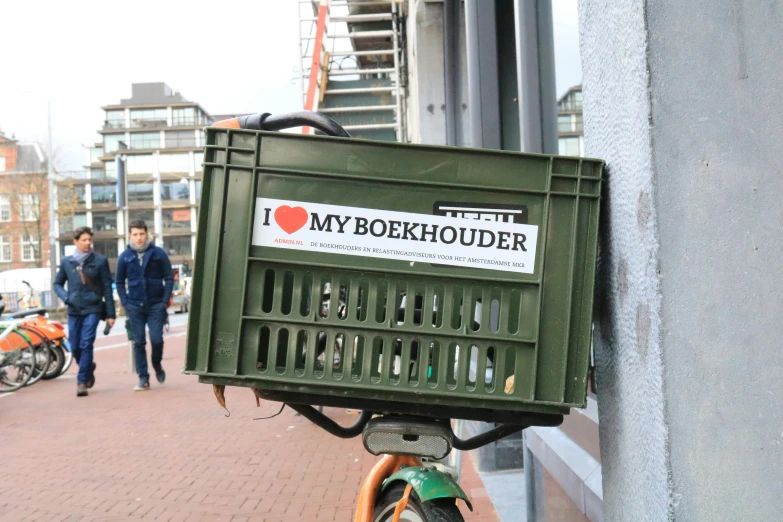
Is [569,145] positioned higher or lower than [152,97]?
lower

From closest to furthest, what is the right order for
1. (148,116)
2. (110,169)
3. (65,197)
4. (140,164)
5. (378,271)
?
1. (378,271)
2. (65,197)
3. (140,164)
4. (110,169)
5. (148,116)

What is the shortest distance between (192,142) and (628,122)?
358 ft

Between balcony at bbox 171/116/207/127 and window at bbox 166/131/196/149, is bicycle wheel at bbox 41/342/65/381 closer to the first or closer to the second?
window at bbox 166/131/196/149

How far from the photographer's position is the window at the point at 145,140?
11000 cm

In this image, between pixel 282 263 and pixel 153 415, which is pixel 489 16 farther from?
pixel 153 415

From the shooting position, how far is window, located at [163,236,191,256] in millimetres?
96750

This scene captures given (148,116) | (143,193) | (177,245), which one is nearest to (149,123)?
(148,116)

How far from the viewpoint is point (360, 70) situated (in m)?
12.9

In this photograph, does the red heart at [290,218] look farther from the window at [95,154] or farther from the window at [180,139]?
the window at [95,154]

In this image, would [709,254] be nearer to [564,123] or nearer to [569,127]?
[569,127]

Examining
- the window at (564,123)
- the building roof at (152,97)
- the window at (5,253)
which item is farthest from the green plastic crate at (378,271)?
the building roof at (152,97)

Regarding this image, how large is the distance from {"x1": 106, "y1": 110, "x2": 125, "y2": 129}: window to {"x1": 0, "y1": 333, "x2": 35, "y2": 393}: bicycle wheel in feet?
357

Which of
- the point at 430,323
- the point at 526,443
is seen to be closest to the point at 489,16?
the point at 526,443

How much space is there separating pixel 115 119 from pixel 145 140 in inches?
292
